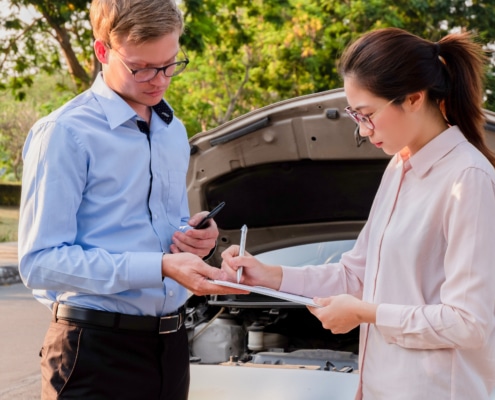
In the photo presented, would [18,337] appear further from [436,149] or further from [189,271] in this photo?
[436,149]

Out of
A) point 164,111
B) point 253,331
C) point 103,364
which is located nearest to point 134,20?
point 164,111

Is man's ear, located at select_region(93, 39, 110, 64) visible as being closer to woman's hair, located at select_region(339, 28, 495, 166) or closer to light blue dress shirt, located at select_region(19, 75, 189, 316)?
light blue dress shirt, located at select_region(19, 75, 189, 316)

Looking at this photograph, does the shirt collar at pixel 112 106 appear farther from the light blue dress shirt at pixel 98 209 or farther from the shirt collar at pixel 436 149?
the shirt collar at pixel 436 149

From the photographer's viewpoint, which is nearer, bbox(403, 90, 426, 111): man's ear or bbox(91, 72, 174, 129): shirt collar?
bbox(403, 90, 426, 111): man's ear

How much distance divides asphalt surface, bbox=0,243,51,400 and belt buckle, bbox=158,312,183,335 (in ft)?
11.8

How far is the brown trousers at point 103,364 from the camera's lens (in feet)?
7.59

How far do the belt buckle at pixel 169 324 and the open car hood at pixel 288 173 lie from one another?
1.28 meters

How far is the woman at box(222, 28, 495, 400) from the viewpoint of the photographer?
1977mm

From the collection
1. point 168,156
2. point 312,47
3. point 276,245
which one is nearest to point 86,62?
point 312,47

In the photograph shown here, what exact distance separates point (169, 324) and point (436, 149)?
88cm

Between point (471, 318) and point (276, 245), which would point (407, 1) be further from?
point (471, 318)

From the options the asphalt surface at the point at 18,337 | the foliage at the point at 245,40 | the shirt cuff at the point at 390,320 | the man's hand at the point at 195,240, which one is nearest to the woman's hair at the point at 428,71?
the shirt cuff at the point at 390,320

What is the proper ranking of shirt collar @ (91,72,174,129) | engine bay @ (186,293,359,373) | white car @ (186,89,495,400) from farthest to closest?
1. engine bay @ (186,293,359,373)
2. white car @ (186,89,495,400)
3. shirt collar @ (91,72,174,129)

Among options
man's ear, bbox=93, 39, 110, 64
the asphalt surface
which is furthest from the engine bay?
the asphalt surface
